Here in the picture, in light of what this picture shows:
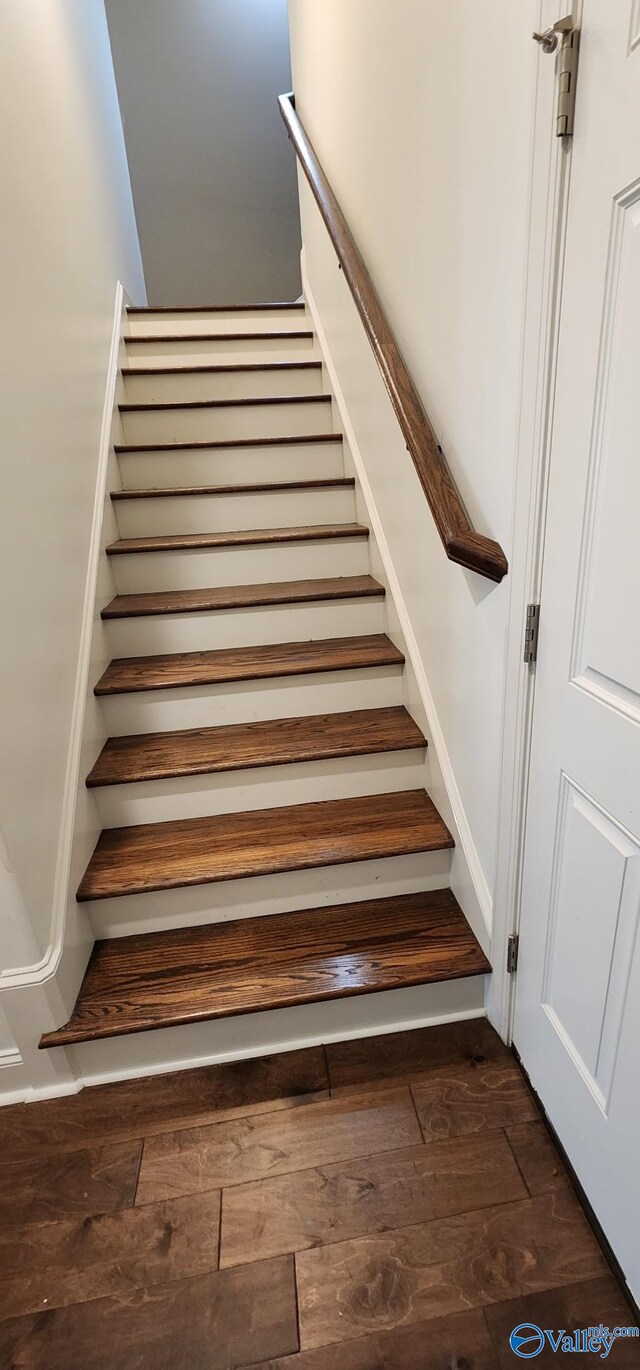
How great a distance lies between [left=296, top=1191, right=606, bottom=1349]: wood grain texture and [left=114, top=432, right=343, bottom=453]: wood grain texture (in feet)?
6.88

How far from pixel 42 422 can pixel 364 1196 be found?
1726 mm

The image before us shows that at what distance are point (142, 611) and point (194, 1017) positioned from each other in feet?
3.50

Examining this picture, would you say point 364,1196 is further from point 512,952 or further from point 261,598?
point 261,598

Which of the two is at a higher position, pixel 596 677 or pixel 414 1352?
pixel 596 677

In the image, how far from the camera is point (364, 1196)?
3.54 feet

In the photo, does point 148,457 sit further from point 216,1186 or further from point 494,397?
point 216,1186

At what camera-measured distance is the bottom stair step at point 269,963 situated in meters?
1.27

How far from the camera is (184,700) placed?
1.69 m

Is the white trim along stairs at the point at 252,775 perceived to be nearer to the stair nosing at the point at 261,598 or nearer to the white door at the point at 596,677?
the stair nosing at the point at 261,598

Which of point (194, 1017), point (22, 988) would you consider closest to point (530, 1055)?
point (194, 1017)

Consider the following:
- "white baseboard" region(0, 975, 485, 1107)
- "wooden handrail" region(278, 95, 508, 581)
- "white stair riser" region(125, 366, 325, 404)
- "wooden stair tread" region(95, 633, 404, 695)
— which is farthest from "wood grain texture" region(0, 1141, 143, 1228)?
"white stair riser" region(125, 366, 325, 404)

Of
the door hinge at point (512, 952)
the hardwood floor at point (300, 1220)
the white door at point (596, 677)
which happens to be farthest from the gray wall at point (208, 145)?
the hardwood floor at point (300, 1220)

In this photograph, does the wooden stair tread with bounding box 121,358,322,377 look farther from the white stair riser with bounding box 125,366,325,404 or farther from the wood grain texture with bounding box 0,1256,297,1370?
the wood grain texture with bounding box 0,1256,297,1370

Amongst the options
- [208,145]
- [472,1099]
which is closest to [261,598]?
[472,1099]
